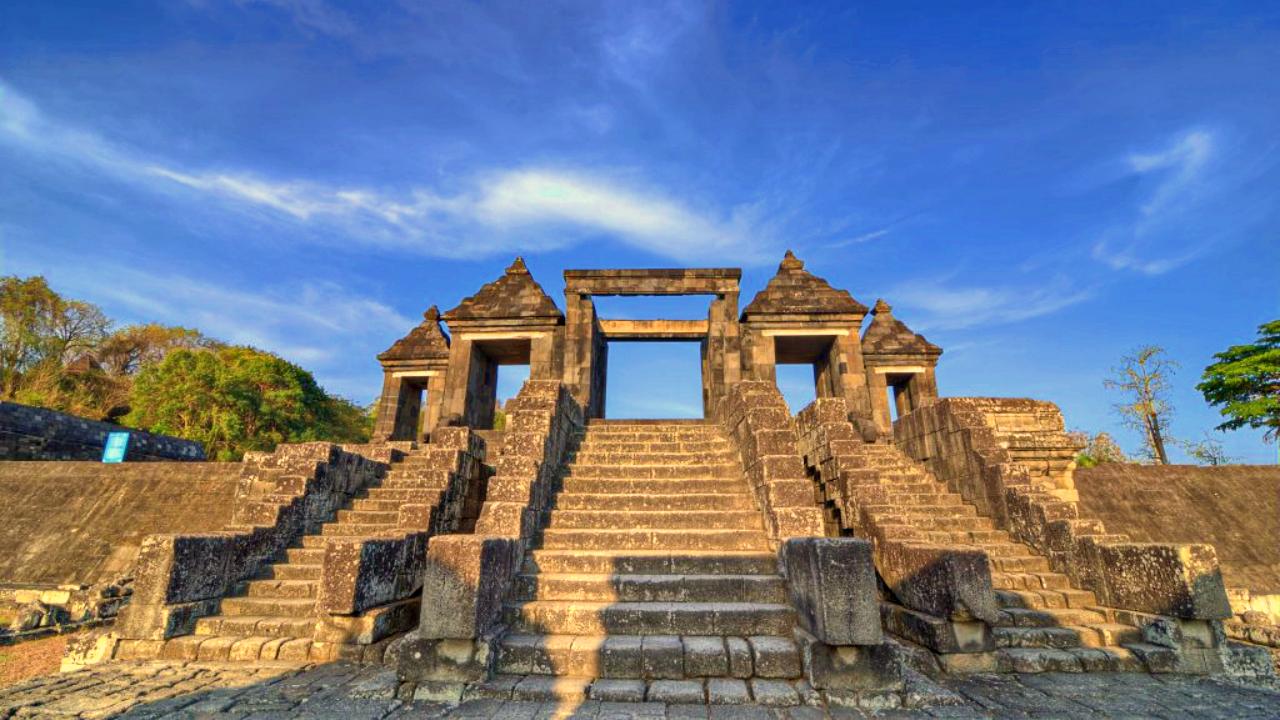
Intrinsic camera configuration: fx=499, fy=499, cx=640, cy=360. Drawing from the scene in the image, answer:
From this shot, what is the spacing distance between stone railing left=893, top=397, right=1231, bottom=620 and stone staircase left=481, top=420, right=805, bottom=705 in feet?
11.8

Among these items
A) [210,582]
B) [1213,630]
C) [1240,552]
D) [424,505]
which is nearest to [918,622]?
[1213,630]

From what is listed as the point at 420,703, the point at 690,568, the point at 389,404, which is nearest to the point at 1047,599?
the point at 690,568

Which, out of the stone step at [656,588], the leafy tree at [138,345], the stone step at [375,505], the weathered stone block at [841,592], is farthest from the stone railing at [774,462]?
the leafy tree at [138,345]

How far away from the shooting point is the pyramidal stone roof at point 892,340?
1750 centimetres

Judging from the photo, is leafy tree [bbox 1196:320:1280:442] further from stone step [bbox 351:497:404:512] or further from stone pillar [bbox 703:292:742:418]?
stone step [bbox 351:497:404:512]

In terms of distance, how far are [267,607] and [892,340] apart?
18.3 m

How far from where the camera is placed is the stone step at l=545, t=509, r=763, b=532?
618 centimetres

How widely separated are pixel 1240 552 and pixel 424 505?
14.9 meters

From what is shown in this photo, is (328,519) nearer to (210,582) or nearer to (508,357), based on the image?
(210,582)

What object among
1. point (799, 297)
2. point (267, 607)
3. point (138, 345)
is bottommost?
point (267, 607)

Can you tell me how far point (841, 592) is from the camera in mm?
3922

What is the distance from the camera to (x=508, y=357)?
1784 centimetres

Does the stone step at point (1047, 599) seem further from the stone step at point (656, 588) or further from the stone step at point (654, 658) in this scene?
the stone step at point (654, 658)

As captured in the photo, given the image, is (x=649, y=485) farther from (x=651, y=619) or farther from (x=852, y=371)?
(x=852, y=371)
